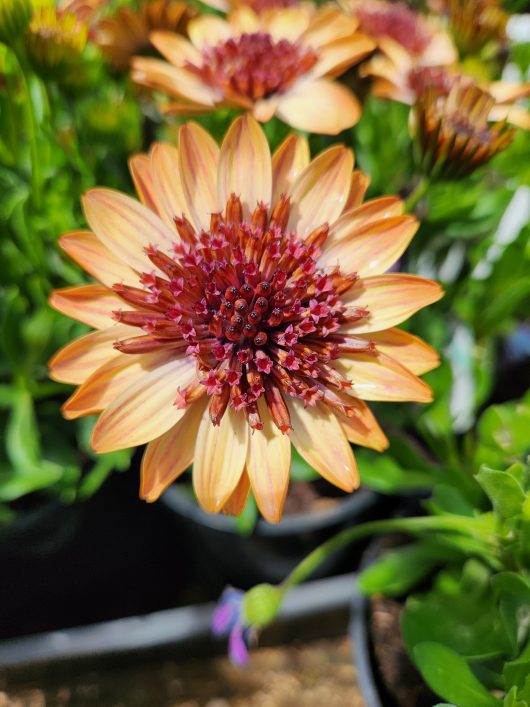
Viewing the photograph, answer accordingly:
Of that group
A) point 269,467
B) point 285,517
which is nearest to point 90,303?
point 269,467

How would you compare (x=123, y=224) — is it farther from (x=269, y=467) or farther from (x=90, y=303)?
(x=269, y=467)

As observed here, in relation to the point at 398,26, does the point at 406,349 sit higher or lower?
lower

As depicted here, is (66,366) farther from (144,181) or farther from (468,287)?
(468,287)

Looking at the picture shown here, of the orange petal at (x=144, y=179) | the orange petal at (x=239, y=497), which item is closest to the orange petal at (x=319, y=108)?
the orange petal at (x=144, y=179)

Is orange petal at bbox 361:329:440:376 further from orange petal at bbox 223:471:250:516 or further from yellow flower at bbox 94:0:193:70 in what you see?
yellow flower at bbox 94:0:193:70

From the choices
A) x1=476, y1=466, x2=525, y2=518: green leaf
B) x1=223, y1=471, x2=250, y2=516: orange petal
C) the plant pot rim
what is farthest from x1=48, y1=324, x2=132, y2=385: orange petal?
the plant pot rim

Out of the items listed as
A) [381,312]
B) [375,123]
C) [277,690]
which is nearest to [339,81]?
[375,123]
